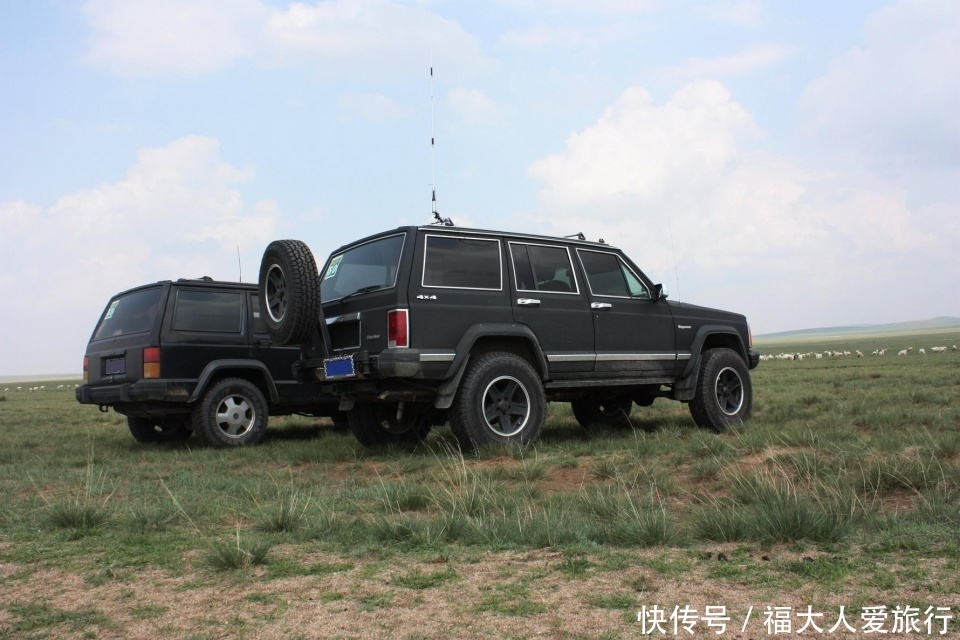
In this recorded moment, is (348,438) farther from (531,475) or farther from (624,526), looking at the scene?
(624,526)

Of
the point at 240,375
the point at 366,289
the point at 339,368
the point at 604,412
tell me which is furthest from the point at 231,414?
the point at 604,412

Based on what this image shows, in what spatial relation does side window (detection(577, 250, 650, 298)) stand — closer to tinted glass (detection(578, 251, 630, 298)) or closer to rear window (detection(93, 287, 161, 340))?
tinted glass (detection(578, 251, 630, 298))

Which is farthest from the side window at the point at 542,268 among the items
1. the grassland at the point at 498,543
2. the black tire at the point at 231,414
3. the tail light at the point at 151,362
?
the tail light at the point at 151,362

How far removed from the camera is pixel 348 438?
9.71 m

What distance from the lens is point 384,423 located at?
8.92m

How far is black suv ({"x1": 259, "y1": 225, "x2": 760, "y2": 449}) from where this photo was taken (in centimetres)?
719

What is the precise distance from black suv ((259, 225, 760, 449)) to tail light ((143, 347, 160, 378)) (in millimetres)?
1674

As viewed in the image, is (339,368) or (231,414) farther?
(231,414)

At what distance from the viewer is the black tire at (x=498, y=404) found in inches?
283

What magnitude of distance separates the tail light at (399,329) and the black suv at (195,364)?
7.62 ft

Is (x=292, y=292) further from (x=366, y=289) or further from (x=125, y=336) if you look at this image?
(x=125, y=336)

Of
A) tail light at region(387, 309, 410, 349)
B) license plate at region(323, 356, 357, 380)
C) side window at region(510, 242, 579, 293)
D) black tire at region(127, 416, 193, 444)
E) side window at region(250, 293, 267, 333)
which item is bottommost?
black tire at region(127, 416, 193, 444)

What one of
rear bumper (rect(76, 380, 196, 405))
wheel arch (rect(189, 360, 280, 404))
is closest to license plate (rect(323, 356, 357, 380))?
wheel arch (rect(189, 360, 280, 404))

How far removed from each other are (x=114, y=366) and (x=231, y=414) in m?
1.41
